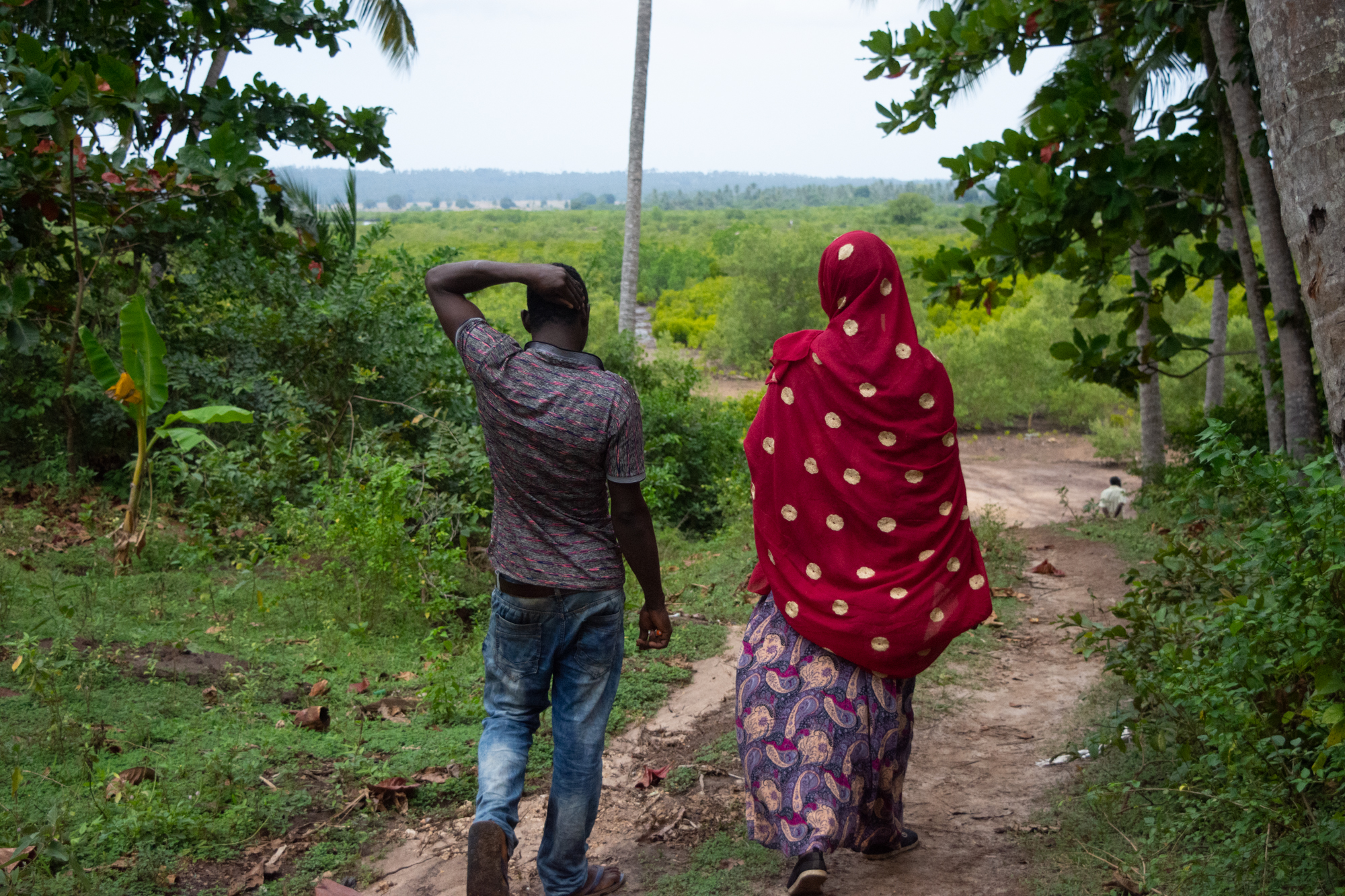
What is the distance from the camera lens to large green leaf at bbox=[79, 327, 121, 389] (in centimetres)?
634

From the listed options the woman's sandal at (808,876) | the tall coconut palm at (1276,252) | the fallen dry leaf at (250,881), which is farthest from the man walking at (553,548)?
the tall coconut palm at (1276,252)

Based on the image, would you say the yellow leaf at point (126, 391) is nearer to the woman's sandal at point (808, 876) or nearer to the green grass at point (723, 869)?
the green grass at point (723, 869)

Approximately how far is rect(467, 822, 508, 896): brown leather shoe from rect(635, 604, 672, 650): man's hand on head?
25.3 inches

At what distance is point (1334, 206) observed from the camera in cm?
250

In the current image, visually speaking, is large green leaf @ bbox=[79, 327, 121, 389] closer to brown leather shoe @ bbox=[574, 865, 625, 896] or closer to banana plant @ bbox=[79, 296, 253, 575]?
banana plant @ bbox=[79, 296, 253, 575]

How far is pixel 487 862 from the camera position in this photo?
8.36 ft

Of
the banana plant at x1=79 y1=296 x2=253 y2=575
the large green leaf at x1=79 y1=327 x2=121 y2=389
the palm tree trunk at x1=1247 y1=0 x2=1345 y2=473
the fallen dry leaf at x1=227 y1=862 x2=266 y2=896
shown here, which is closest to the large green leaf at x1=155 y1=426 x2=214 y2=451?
the banana plant at x1=79 y1=296 x2=253 y2=575

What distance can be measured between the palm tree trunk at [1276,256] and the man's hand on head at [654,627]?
10.7 ft

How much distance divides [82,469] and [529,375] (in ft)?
22.4

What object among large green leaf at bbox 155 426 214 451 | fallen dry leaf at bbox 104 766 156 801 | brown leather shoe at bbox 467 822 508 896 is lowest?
fallen dry leaf at bbox 104 766 156 801

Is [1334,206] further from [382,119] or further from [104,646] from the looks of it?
[382,119]

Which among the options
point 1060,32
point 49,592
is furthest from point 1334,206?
point 49,592

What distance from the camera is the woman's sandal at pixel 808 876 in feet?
8.90

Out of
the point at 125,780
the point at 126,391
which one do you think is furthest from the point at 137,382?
the point at 125,780
